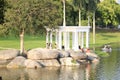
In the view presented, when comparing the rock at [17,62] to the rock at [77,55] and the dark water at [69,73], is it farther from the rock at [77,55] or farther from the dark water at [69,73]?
the rock at [77,55]

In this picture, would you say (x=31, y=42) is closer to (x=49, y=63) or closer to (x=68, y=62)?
(x=68, y=62)

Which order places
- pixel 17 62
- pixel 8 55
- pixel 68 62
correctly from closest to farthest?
pixel 17 62 < pixel 8 55 < pixel 68 62

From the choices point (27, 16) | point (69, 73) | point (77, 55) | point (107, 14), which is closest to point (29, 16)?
point (27, 16)

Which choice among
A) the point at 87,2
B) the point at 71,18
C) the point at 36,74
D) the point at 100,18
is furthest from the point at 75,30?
the point at 100,18

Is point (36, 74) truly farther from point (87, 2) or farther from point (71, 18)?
point (71, 18)

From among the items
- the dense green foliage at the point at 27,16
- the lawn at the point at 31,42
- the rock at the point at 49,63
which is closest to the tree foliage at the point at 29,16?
the dense green foliage at the point at 27,16

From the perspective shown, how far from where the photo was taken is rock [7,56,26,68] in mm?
48188

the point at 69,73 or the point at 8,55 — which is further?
the point at 8,55

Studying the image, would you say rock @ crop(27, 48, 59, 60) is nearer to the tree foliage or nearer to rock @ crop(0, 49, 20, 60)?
rock @ crop(0, 49, 20, 60)

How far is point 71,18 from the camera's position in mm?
133875

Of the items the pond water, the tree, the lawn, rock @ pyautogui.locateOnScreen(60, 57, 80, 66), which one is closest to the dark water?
the pond water

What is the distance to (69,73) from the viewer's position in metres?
44.6

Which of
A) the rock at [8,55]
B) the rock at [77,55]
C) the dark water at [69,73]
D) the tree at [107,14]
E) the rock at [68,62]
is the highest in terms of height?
the tree at [107,14]

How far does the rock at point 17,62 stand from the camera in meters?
48.2
